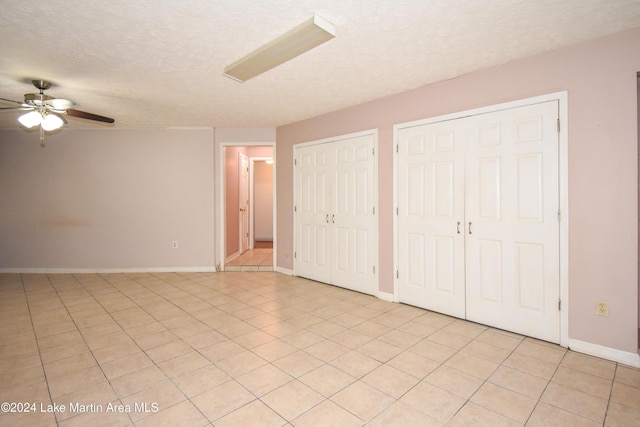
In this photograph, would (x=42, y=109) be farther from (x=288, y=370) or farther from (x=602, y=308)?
(x=602, y=308)

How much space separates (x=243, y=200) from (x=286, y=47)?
16.7 ft

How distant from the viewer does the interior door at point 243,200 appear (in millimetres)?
6734

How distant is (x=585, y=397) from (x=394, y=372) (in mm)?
1164

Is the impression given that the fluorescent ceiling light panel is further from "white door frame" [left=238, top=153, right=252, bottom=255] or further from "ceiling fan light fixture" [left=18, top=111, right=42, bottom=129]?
"white door frame" [left=238, top=153, right=252, bottom=255]

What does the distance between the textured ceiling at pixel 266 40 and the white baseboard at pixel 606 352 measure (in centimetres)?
238

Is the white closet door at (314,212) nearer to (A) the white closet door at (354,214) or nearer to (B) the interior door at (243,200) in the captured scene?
(A) the white closet door at (354,214)

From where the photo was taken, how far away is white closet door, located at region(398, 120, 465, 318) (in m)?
3.16

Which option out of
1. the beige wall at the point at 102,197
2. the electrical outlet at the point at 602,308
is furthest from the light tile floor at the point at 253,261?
the electrical outlet at the point at 602,308

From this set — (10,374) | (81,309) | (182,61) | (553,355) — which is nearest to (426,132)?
(553,355)

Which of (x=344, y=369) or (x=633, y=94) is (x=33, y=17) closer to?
(x=344, y=369)

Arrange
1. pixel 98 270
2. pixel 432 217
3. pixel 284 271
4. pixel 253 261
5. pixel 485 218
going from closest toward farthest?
pixel 485 218 < pixel 432 217 < pixel 284 271 < pixel 98 270 < pixel 253 261

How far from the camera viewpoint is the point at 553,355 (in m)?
2.43

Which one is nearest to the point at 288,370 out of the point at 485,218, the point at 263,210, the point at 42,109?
the point at 485,218

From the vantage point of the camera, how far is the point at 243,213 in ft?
23.1
